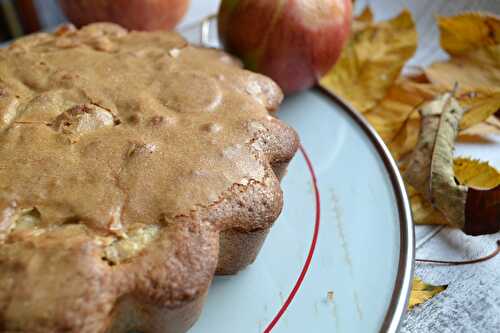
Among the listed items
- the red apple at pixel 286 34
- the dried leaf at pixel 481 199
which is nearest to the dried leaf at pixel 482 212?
the dried leaf at pixel 481 199

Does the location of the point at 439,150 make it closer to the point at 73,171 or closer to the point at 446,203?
the point at 446,203

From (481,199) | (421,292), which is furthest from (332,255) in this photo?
(481,199)

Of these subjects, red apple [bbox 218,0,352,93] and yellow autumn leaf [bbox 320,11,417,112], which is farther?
yellow autumn leaf [bbox 320,11,417,112]

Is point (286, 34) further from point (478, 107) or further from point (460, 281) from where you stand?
point (460, 281)

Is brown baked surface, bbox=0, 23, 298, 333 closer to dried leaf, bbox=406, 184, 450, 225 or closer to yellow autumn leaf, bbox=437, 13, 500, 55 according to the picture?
dried leaf, bbox=406, 184, 450, 225

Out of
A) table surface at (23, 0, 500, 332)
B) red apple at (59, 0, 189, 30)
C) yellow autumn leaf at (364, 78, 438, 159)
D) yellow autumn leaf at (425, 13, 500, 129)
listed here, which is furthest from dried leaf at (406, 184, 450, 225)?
red apple at (59, 0, 189, 30)

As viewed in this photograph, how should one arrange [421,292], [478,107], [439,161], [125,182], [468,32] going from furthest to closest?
[468,32] → [478,107] → [439,161] → [421,292] → [125,182]
